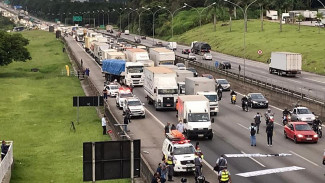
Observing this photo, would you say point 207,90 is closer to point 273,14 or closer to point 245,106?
point 245,106

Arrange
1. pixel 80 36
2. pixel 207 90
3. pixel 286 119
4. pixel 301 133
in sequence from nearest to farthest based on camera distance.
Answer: pixel 301 133
pixel 286 119
pixel 207 90
pixel 80 36

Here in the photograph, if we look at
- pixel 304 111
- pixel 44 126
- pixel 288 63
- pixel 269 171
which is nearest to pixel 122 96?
pixel 44 126

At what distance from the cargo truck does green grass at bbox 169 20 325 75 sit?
26679mm

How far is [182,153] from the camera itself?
35938mm

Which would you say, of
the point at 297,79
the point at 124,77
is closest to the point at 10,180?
the point at 124,77

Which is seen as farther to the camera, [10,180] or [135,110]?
[135,110]

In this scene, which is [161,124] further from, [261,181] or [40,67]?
[40,67]

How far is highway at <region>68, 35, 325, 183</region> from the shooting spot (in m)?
36.4

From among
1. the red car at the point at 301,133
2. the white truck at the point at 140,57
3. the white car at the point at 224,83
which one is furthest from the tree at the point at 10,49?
the red car at the point at 301,133

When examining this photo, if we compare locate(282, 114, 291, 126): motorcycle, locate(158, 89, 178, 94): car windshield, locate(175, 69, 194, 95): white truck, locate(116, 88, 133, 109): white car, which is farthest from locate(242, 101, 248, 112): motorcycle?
locate(116, 88, 133, 109): white car

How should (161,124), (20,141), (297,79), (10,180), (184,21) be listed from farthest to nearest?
(184,21)
(297,79)
(161,124)
(20,141)
(10,180)

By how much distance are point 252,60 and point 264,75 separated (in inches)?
1151

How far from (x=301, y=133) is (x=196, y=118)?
293 inches

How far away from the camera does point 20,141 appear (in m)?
50.0
